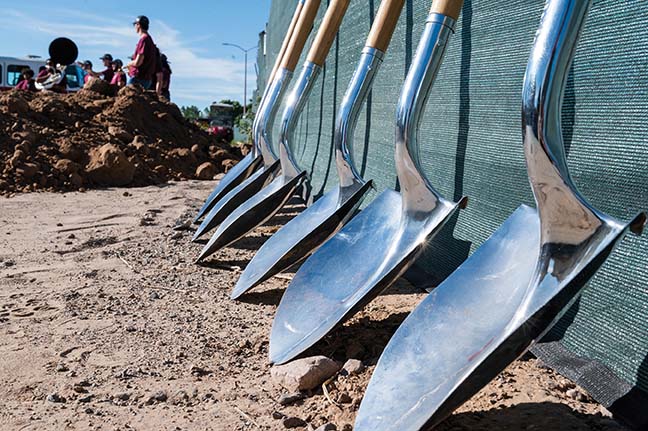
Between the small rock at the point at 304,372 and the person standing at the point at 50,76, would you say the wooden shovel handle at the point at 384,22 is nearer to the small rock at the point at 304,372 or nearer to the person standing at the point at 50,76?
the small rock at the point at 304,372

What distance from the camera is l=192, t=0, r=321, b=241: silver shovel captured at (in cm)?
341

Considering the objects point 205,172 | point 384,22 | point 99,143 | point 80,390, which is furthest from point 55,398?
point 99,143

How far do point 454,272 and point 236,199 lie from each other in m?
2.09

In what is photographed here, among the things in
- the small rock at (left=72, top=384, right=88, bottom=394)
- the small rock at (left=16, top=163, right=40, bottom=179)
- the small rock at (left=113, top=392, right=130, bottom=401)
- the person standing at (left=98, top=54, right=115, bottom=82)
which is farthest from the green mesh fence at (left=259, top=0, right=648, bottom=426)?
the person standing at (left=98, top=54, right=115, bottom=82)

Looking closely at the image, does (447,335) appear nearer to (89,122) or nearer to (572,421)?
(572,421)

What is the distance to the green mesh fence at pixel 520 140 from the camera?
4.56ft

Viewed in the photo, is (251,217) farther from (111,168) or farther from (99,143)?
(99,143)

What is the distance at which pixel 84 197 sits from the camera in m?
5.73

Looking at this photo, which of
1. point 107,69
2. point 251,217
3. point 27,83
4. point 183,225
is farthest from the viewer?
Result: point 27,83

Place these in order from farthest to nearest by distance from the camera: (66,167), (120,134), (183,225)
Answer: (120,134) < (66,167) < (183,225)

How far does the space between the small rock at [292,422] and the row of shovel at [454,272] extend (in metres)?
0.19

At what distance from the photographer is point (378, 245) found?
6.43ft

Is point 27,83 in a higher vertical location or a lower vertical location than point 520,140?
higher

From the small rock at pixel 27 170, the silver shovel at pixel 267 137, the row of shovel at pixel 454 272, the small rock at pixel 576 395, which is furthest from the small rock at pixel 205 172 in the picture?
the small rock at pixel 576 395
